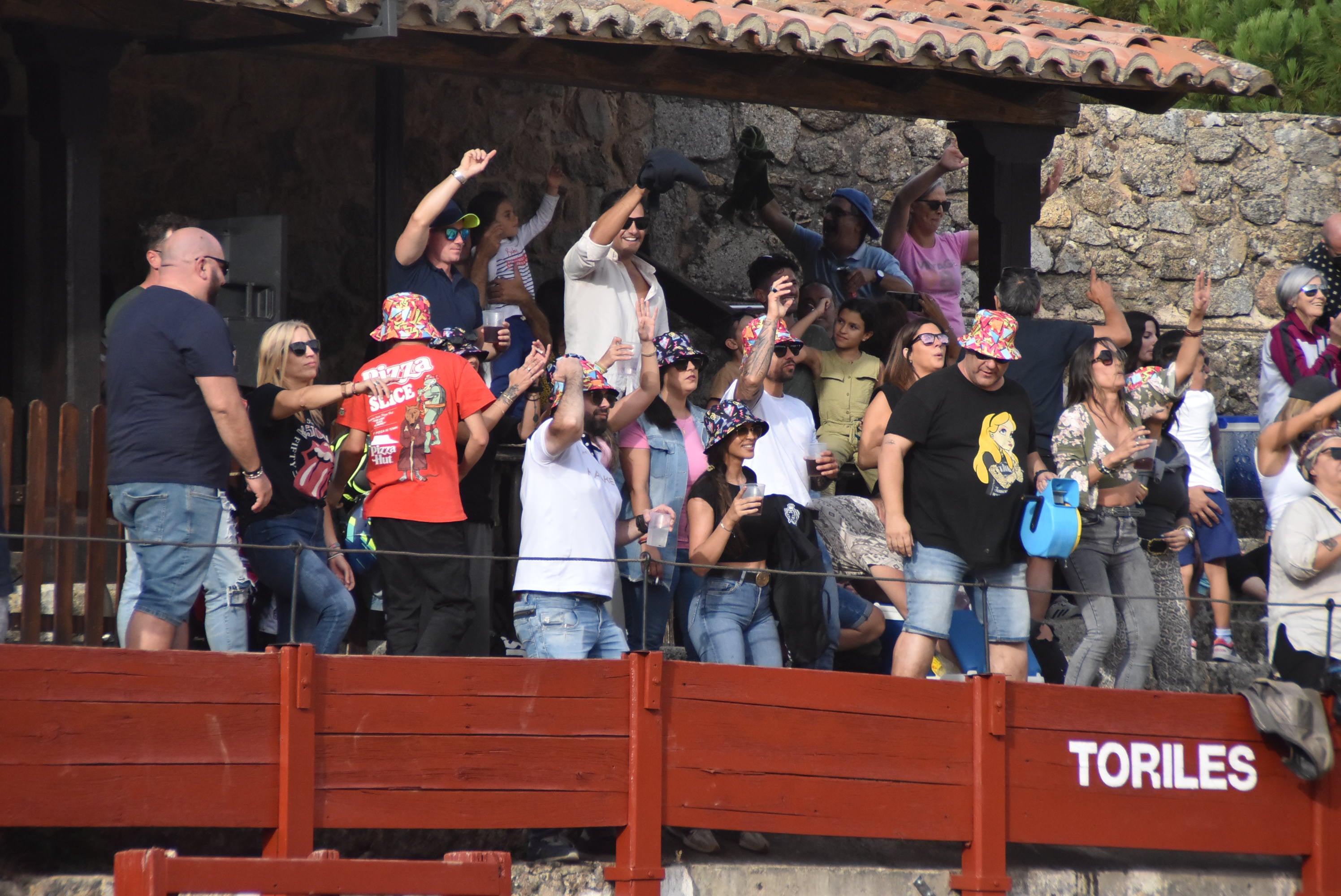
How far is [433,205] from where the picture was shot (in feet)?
22.3

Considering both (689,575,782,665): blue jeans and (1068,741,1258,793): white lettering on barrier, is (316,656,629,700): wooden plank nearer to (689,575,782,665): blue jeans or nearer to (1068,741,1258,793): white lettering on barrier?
(689,575,782,665): blue jeans

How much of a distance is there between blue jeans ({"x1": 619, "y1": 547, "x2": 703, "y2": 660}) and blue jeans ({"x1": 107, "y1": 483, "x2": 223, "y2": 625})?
163 centimetres

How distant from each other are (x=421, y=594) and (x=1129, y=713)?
8.80 ft

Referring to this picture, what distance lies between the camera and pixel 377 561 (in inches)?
247

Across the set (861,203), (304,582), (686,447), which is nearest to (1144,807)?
(686,447)

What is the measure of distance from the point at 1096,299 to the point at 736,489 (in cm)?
248

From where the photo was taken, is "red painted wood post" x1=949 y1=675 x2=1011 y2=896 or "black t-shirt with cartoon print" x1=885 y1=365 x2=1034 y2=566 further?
"black t-shirt with cartoon print" x1=885 y1=365 x2=1034 y2=566

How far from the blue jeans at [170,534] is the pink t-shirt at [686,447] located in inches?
66.3

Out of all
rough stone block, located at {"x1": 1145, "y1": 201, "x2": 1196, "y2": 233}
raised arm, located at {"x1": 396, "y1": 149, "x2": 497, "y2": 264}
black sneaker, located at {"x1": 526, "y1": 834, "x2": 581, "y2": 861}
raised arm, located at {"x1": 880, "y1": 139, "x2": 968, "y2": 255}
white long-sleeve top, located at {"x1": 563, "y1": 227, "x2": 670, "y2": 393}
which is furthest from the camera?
rough stone block, located at {"x1": 1145, "y1": 201, "x2": 1196, "y2": 233}

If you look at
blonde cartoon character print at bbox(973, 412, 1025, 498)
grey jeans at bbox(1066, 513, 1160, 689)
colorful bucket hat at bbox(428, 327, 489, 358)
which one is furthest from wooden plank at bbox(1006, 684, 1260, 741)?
colorful bucket hat at bbox(428, 327, 489, 358)

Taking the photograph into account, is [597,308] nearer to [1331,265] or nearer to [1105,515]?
[1105,515]

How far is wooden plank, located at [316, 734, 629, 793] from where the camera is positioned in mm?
5395

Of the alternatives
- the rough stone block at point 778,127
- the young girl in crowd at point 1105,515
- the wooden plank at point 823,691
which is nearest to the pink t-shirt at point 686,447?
the wooden plank at point 823,691

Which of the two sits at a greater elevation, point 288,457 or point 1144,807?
point 288,457
